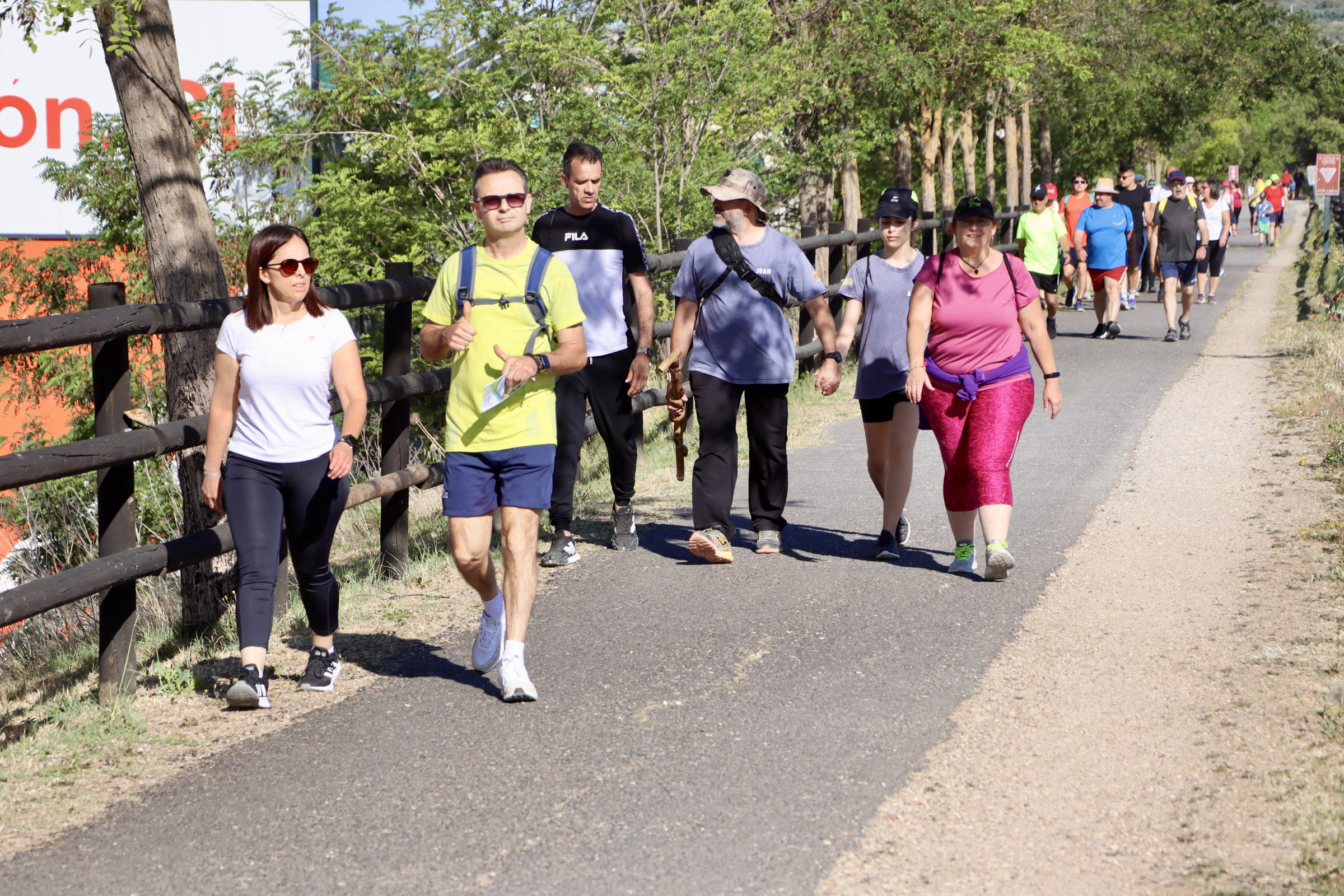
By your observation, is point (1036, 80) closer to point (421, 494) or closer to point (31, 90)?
point (31, 90)

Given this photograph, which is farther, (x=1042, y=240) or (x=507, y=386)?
(x=1042, y=240)

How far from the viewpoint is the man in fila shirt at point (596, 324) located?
22.5 feet

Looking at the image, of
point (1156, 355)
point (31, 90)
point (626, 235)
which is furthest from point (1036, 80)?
point (626, 235)

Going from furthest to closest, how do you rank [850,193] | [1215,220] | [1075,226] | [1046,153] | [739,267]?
[1046,153] → [850,193] → [1215,220] → [1075,226] → [739,267]

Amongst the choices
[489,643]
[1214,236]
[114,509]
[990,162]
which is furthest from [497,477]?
[990,162]

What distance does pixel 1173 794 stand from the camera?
411cm

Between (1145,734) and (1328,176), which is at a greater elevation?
(1328,176)

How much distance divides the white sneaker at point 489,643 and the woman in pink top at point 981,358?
2252mm

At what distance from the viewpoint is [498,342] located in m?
5.04

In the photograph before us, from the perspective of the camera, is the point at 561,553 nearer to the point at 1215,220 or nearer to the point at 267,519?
the point at 267,519

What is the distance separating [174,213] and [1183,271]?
13190 mm

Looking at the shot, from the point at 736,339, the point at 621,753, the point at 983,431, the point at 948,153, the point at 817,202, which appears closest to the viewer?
the point at 621,753

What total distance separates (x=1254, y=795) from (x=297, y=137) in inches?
683

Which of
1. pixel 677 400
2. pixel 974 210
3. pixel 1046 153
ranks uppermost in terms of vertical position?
pixel 1046 153
